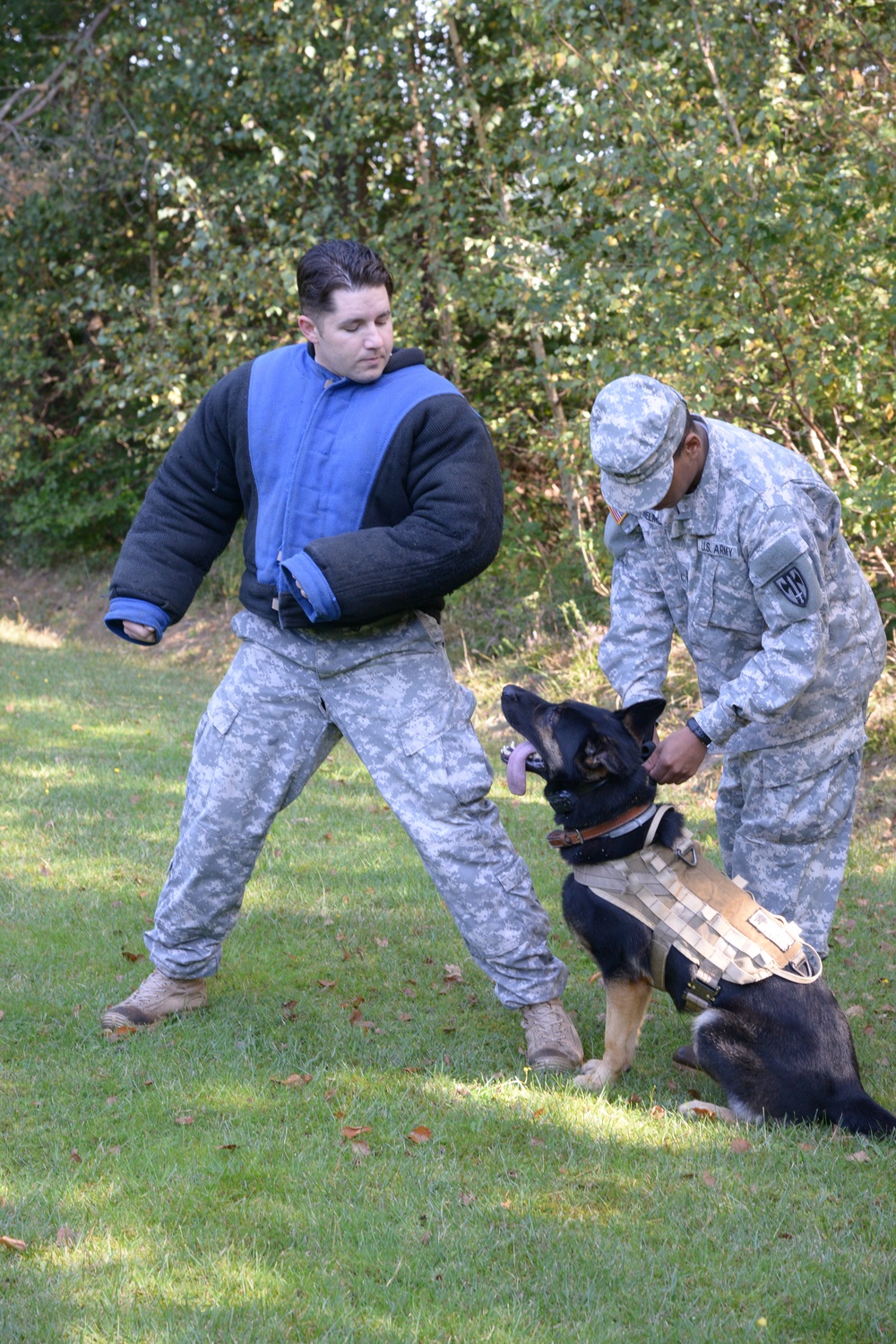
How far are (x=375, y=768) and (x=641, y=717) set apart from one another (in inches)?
33.8

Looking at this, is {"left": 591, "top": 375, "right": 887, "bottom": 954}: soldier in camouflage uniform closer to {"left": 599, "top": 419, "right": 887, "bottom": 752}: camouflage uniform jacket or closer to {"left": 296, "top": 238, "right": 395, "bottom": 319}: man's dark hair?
{"left": 599, "top": 419, "right": 887, "bottom": 752}: camouflage uniform jacket

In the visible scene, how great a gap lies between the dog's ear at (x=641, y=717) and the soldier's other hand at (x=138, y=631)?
1.56m

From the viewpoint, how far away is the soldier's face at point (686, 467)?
349cm

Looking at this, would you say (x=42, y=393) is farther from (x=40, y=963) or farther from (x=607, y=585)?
(x=40, y=963)

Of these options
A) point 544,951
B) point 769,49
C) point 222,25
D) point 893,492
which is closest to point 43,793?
point 544,951

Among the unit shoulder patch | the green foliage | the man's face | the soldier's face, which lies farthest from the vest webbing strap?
the green foliage

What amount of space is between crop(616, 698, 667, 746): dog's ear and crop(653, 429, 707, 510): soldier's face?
0.63 m

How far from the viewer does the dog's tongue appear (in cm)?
363

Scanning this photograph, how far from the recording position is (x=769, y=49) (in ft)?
27.2

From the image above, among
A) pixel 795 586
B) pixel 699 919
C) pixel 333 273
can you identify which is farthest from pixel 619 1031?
pixel 333 273

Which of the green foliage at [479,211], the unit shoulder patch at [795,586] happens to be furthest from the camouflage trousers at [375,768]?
the green foliage at [479,211]

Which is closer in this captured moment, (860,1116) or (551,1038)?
(860,1116)

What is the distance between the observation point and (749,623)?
372 cm

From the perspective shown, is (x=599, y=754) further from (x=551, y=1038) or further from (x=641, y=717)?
(x=551, y=1038)
